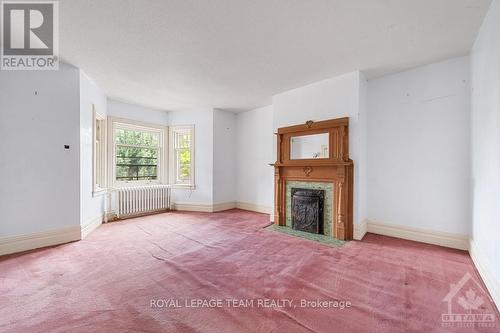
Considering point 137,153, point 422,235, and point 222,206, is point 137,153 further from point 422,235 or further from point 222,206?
point 422,235

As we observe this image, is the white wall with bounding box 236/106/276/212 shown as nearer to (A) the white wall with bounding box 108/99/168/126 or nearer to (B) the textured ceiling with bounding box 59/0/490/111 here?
(B) the textured ceiling with bounding box 59/0/490/111

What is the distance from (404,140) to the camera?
11.6 ft

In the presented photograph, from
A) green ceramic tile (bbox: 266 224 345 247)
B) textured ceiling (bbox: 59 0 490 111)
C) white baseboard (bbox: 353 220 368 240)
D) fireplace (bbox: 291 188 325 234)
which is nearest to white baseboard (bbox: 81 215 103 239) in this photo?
textured ceiling (bbox: 59 0 490 111)

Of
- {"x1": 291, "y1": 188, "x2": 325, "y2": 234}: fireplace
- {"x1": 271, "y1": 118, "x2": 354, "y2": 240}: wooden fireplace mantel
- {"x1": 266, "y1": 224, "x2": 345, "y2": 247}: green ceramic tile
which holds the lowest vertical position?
{"x1": 266, "y1": 224, "x2": 345, "y2": 247}: green ceramic tile

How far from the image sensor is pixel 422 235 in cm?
340

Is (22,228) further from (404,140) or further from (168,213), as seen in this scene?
(404,140)

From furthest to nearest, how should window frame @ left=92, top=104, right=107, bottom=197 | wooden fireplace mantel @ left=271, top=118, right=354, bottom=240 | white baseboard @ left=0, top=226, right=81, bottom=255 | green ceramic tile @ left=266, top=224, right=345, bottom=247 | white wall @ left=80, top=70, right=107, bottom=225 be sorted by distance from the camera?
window frame @ left=92, top=104, right=107, bottom=197
white wall @ left=80, top=70, right=107, bottom=225
wooden fireplace mantel @ left=271, top=118, right=354, bottom=240
green ceramic tile @ left=266, top=224, right=345, bottom=247
white baseboard @ left=0, top=226, right=81, bottom=255

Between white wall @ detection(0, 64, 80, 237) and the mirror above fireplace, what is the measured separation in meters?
3.80

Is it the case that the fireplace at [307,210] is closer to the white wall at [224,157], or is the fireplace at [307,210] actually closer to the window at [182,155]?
the white wall at [224,157]

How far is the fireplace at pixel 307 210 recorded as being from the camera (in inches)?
151

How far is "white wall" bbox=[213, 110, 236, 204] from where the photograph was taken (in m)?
5.89

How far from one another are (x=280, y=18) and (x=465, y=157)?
323cm

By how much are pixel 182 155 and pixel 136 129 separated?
1.32 meters

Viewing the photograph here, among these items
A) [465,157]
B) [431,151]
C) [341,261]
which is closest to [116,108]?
[341,261]
